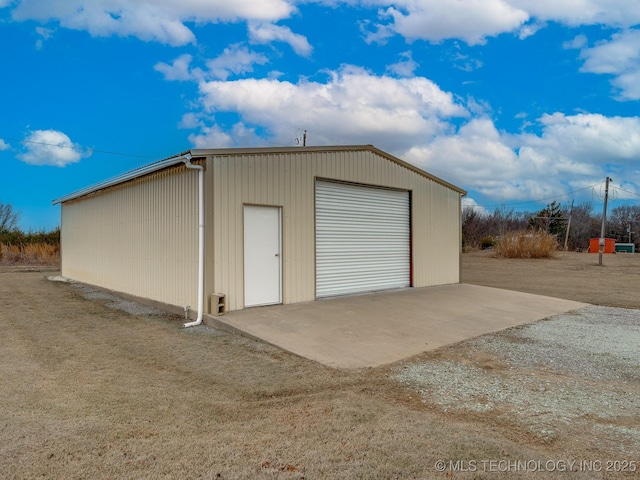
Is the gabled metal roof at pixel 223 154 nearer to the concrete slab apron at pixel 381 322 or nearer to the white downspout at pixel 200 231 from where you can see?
the white downspout at pixel 200 231

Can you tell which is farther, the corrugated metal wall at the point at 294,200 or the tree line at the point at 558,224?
the tree line at the point at 558,224

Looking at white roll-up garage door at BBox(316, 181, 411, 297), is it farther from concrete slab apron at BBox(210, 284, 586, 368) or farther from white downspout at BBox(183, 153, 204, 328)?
white downspout at BBox(183, 153, 204, 328)

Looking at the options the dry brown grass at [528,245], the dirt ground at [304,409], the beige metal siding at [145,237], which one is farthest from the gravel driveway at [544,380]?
the dry brown grass at [528,245]

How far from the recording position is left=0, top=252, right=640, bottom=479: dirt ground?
8.41 feet

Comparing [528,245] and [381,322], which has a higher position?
[528,245]

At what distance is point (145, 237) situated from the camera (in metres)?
9.01

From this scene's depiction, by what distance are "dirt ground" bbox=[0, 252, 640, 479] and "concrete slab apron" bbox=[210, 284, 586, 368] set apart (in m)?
0.33

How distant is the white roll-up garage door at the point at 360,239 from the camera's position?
895 cm

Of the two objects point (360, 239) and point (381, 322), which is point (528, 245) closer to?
point (360, 239)

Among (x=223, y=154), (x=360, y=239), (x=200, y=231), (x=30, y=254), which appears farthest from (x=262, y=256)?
(x=30, y=254)

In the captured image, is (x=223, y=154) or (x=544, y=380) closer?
(x=544, y=380)

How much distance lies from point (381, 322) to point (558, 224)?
143ft

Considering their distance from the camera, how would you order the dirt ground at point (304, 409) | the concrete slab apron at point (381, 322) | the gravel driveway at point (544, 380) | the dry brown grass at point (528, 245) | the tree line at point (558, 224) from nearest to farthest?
the dirt ground at point (304, 409) → the gravel driveway at point (544, 380) → the concrete slab apron at point (381, 322) → the dry brown grass at point (528, 245) → the tree line at point (558, 224)

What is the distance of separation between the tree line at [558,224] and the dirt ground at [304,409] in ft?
109
